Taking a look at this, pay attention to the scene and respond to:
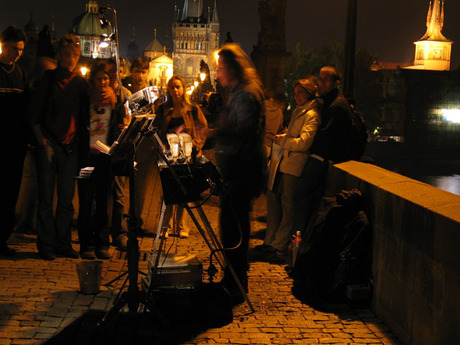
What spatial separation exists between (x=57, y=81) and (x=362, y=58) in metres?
94.7

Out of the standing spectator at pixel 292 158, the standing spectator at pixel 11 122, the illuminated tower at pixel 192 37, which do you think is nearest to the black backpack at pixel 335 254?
the standing spectator at pixel 292 158

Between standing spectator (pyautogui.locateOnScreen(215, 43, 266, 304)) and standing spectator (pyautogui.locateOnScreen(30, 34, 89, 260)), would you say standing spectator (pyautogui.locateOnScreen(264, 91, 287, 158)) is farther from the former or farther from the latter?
standing spectator (pyautogui.locateOnScreen(215, 43, 266, 304))

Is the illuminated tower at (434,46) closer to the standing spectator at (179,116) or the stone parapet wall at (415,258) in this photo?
the standing spectator at (179,116)

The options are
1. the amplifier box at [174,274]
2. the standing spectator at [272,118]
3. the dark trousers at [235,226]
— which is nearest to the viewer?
the amplifier box at [174,274]

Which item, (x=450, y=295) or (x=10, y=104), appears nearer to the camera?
(x=450, y=295)

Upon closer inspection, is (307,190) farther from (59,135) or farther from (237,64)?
(59,135)

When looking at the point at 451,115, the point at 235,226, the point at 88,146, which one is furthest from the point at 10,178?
the point at 451,115

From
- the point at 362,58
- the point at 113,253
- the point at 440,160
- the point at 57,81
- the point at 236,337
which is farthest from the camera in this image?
the point at 362,58

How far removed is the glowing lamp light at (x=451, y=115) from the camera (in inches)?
3036

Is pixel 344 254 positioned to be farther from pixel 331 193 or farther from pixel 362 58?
pixel 362 58

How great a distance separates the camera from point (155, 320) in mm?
5043

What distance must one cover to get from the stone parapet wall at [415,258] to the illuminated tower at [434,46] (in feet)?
418

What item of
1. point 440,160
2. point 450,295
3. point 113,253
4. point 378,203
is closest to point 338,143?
point 378,203

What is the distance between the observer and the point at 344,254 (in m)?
5.58
